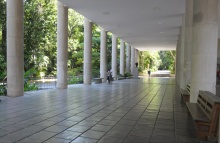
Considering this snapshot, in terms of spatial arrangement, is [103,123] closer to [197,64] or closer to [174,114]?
[174,114]

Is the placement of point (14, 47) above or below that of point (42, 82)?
above

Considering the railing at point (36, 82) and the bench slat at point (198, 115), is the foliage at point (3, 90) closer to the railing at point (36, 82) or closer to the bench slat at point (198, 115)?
the railing at point (36, 82)

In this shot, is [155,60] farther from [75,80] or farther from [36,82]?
[36,82]

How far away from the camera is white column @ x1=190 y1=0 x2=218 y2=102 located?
6711 mm

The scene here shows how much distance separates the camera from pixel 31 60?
25.3m

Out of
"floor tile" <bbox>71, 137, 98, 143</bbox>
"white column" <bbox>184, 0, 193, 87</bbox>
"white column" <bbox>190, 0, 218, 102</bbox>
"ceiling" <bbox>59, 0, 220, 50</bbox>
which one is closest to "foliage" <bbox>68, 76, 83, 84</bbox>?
"ceiling" <bbox>59, 0, 220, 50</bbox>

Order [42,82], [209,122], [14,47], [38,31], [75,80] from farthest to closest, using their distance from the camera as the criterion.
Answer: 1. [38,31]
2. [75,80]
3. [42,82]
4. [14,47]
5. [209,122]

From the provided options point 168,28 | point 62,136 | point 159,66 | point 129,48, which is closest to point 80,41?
point 129,48

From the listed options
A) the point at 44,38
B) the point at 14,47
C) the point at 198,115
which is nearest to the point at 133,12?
the point at 14,47

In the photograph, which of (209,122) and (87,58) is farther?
(87,58)

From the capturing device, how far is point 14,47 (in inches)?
439

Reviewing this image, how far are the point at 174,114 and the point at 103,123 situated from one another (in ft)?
8.28

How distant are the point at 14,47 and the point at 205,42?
8.55 m

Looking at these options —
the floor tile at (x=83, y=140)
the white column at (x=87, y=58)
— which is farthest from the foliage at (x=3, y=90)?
the white column at (x=87, y=58)
